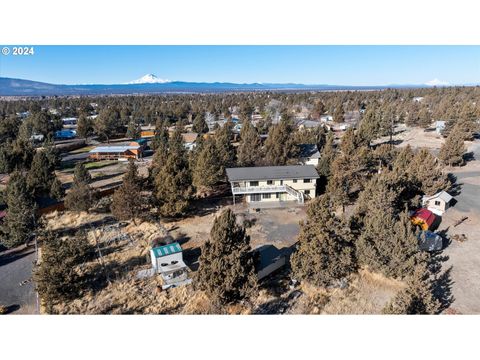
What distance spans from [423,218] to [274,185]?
14.4 meters

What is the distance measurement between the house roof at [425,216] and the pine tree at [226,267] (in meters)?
17.8

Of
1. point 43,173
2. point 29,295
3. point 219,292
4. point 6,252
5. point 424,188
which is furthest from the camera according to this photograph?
point 43,173

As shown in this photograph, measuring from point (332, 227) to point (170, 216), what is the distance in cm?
1674

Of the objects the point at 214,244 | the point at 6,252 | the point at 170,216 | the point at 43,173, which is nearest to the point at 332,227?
the point at 214,244

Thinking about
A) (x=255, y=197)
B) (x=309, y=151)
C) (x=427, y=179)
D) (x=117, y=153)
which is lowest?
(x=255, y=197)

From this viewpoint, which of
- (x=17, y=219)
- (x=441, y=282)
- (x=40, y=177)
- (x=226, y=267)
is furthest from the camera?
(x=40, y=177)

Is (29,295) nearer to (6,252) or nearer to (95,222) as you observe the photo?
(6,252)

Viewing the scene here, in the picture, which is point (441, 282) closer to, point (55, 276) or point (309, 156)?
point (55, 276)

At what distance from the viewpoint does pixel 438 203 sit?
3086 cm

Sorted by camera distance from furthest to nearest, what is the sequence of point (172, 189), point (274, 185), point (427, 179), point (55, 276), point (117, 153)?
point (117, 153), point (274, 185), point (427, 179), point (172, 189), point (55, 276)

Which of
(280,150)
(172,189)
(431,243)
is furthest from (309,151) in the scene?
(431,243)

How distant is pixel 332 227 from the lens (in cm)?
1930

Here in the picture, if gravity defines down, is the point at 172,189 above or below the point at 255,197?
above

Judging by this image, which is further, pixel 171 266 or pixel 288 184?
pixel 288 184
